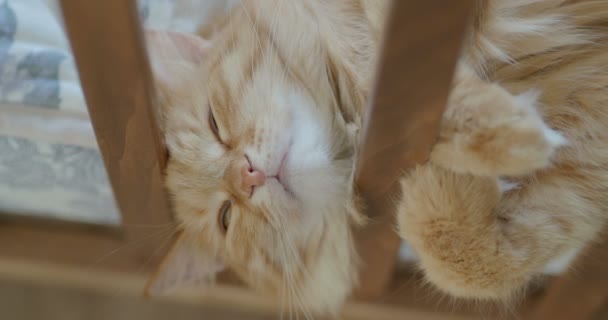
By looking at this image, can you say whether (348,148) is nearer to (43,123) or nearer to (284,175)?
(284,175)

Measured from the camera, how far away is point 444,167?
0.82 m

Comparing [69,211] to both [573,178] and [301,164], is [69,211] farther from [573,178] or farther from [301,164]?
[573,178]

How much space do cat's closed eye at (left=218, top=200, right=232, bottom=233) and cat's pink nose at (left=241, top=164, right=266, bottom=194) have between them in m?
0.12

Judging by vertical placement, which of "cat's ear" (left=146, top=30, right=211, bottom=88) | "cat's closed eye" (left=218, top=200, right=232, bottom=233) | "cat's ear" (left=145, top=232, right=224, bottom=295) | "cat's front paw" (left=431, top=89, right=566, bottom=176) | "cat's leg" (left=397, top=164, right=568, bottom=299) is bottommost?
"cat's ear" (left=145, top=232, right=224, bottom=295)

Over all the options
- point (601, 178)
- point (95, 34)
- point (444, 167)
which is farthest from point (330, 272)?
point (95, 34)

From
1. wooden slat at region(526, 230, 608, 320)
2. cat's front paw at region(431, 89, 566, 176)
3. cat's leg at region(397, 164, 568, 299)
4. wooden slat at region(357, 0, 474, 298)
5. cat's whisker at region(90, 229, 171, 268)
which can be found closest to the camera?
wooden slat at region(357, 0, 474, 298)

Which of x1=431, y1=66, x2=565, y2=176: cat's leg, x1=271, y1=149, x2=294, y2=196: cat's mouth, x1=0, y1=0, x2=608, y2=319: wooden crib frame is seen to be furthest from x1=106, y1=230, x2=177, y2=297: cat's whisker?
x1=431, y1=66, x2=565, y2=176: cat's leg

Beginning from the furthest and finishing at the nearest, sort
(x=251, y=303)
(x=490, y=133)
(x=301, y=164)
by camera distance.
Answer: (x=251, y=303)
(x=301, y=164)
(x=490, y=133)

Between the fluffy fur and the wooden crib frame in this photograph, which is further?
the fluffy fur

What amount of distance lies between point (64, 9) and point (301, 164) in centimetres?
46

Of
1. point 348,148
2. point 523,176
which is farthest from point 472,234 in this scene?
point 348,148

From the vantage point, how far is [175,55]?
1.12 m

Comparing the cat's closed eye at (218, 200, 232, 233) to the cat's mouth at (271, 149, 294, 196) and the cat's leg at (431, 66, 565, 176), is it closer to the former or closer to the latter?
the cat's mouth at (271, 149, 294, 196)

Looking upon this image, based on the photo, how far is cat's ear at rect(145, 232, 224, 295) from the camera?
43.3 inches
